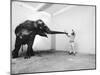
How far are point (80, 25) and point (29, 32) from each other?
697 mm

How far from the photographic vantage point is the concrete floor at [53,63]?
188 cm

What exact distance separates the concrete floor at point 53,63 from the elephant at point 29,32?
0.09m

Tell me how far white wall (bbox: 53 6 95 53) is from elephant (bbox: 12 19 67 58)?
6.7 inches

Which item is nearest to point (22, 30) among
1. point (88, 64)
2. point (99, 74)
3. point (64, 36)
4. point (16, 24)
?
point (16, 24)

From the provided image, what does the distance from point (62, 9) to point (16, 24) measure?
2.05 feet

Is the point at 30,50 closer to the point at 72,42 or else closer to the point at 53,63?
the point at 53,63

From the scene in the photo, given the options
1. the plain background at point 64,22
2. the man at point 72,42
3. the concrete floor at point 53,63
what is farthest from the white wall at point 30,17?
the man at point 72,42

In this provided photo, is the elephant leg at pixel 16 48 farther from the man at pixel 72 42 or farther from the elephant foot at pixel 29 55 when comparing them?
the man at pixel 72 42

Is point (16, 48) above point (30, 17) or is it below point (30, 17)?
below

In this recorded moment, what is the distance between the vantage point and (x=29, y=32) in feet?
6.37

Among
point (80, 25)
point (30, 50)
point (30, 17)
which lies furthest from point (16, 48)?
point (80, 25)

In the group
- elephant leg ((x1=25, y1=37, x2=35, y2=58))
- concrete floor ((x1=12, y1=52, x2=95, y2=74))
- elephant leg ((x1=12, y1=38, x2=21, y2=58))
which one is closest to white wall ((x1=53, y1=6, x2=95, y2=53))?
concrete floor ((x1=12, y1=52, x2=95, y2=74))

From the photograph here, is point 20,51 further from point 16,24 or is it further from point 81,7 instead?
point 81,7

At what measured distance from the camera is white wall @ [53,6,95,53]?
203 cm
